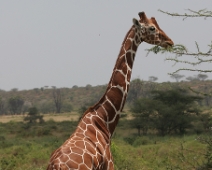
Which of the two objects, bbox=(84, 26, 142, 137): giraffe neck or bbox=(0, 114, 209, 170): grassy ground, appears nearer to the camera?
bbox=(84, 26, 142, 137): giraffe neck

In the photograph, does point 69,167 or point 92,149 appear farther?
point 92,149

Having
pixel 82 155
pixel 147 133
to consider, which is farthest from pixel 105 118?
pixel 147 133

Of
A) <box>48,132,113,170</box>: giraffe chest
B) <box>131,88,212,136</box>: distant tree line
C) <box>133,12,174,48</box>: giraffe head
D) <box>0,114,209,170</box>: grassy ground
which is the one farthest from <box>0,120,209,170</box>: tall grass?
<box>48,132,113,170</box>: giraffe chest

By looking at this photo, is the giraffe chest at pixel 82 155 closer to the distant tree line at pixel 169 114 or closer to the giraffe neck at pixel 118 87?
the giraffe neck at pixel 118 87

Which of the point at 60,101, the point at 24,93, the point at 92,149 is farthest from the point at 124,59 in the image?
the point at 24,93

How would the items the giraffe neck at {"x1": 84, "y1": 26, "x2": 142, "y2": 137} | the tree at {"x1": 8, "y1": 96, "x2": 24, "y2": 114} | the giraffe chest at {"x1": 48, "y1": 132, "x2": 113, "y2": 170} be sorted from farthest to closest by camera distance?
the tree at {"x1": 8, "y1": 96, "x2": 24, "y2": 114} → the giraffe neck at {"x1": 84, "y1": 26, "x2": 142, "y2": 137} → the giraffe chest at {"x1": 48, "y1": 132, "x2": 113, "y2": 170}

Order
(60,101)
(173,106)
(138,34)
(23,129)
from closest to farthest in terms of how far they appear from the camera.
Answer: (138,34) → (173,106) → (23,129) → (60,101)

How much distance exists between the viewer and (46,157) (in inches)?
605

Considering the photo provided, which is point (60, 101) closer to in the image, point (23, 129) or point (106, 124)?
point (23, 129)

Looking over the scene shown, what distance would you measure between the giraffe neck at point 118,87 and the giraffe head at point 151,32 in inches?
2.8

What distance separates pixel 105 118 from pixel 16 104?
1851 inches

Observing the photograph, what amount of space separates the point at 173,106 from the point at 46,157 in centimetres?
1098

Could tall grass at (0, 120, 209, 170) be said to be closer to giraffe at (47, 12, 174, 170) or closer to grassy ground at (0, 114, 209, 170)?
grassy ground at (0, 114, 209, 170)

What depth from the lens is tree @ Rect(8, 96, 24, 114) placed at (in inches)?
1914
